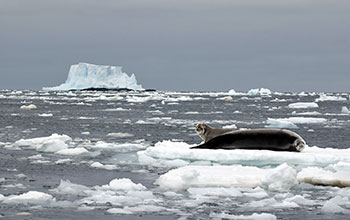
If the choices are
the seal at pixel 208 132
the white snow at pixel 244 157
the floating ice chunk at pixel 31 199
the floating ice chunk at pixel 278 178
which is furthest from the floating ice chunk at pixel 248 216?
the seal at pixel 208 132

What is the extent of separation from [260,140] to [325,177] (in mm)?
2691

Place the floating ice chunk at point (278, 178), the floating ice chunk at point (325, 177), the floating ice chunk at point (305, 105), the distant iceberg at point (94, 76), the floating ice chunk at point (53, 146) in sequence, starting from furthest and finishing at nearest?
1. the distant iceberg at point (94, 76)
2. the floating ice chunk at point (305, 105)
3. the floating ice chunk at point (53, 146)
4. the floating ice chunk at point (325, 177)
5. the floating ice chunk at point (278, 178)

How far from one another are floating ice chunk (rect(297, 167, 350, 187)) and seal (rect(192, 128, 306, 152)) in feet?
6.62

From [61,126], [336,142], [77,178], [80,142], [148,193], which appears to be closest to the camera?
[148,193]

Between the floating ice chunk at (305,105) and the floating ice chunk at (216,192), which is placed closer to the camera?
the floating ice chunk at (216,192)

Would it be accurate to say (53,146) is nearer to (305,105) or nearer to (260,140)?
(260,140)

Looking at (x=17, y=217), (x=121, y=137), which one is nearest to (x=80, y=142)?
(x=121, y=137)

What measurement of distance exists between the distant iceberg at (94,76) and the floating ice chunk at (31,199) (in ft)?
289

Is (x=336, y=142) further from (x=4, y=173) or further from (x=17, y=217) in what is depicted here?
(x=17, y=217)

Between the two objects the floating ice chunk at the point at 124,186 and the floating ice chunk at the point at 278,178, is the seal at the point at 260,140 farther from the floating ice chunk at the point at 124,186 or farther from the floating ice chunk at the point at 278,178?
the floating ice chunk at the point at 124,186

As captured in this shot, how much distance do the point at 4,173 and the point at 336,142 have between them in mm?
13015

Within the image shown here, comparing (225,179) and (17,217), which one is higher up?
(225,179)

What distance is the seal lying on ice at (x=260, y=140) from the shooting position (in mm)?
12172

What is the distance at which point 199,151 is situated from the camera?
12.0 metres
